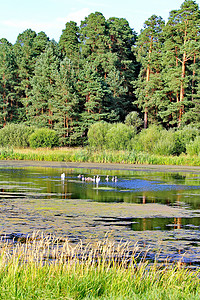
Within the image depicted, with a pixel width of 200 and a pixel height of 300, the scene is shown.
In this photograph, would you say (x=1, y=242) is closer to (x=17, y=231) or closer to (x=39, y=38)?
(x=17, y=231)

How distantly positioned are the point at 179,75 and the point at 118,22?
2548cm

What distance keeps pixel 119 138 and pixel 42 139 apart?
468 inches

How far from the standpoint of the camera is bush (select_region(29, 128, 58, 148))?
55250 mm

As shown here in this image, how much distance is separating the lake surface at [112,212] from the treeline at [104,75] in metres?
40.2

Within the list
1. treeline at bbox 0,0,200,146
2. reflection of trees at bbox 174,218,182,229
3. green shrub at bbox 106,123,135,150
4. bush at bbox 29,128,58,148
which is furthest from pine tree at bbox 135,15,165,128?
reflection of trees at bbox 174,218,182,229

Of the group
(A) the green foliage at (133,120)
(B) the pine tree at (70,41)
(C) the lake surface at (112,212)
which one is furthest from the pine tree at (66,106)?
(C) the lake surface at (112,212)

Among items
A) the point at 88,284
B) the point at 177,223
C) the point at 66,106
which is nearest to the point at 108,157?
the point at 66,106

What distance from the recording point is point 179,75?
2566 inches

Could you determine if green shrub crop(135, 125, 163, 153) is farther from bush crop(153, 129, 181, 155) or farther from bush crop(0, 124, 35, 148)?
bush crop(0, 124, 35, 148)

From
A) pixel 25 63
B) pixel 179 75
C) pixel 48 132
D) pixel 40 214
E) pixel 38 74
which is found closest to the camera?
pixel 40 214

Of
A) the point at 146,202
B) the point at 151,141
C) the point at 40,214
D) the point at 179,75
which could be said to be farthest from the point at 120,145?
the point at 40,214

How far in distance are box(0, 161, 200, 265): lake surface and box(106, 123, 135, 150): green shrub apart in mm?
20929

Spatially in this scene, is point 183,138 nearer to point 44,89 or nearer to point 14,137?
point 14,137

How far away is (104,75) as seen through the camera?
80.5m
